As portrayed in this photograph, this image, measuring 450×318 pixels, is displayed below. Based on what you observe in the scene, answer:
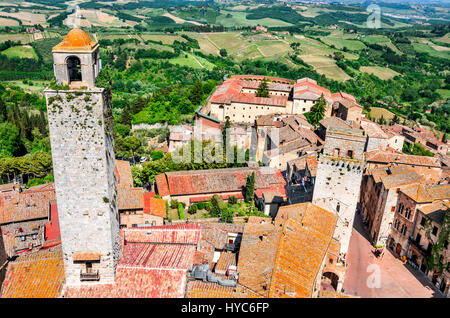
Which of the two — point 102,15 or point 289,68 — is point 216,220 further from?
point 102,15

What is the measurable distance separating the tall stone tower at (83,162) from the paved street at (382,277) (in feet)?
60.8

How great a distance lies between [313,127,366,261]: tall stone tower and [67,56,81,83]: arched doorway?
61.2 feet

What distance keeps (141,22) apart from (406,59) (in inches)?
5060

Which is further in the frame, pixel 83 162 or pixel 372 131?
pixel 372 131

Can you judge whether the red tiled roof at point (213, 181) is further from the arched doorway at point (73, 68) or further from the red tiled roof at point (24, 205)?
the arched doorway at point (73, 68)

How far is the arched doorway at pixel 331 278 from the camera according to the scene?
1102 inches

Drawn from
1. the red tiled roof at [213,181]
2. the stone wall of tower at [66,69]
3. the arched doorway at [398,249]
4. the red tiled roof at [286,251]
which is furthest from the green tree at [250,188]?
the stone wall of tower at [66,69]

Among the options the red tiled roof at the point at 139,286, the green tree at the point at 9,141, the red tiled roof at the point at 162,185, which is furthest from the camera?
the green tree at the point at 9,141

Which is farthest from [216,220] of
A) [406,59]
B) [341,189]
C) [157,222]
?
[406,59]

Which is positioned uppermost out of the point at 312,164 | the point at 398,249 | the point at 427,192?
the point at 427,192

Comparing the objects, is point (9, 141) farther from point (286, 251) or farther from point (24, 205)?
point (286, 251)

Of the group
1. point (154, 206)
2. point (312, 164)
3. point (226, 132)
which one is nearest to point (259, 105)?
point (226, 132)

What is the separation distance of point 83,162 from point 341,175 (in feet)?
65.0

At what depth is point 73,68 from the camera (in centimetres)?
1869
